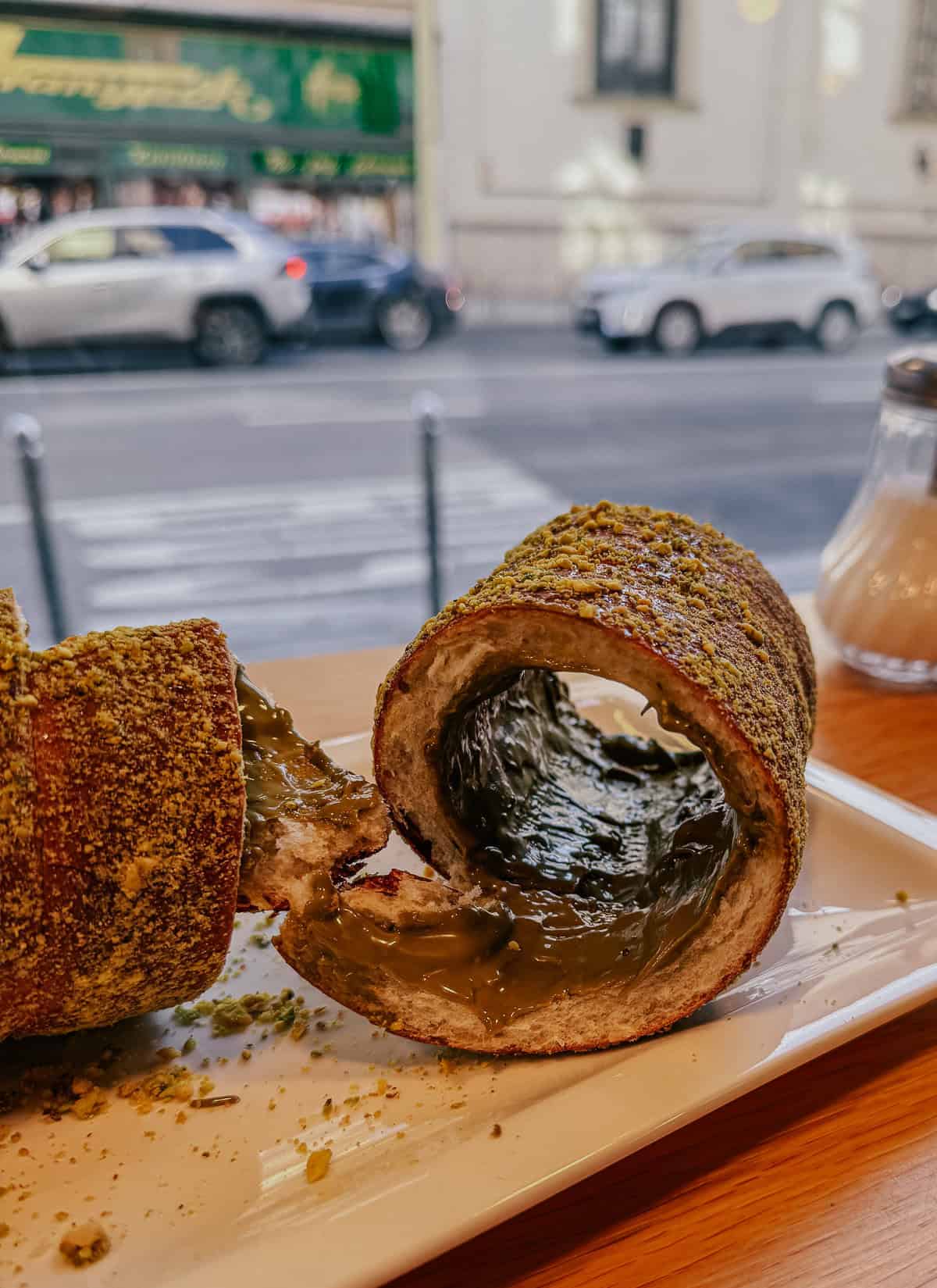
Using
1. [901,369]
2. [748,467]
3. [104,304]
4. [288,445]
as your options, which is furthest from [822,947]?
[748,467]

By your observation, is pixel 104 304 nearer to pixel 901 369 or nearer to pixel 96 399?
pixel 96 399

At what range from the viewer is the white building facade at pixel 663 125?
2.92m

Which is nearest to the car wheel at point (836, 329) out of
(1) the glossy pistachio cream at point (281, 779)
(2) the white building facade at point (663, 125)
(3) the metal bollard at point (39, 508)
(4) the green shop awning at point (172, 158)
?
(2) the white building facade at point (663, 125)

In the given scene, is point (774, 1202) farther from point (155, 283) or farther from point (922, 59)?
point (922, 59)

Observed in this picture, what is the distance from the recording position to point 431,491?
107 inches

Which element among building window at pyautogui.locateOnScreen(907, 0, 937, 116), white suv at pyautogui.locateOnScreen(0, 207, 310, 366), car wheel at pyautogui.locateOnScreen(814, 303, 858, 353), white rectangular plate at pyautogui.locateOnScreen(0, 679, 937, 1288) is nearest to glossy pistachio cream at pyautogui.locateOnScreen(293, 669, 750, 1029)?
white rectangular plate at pyautogui.locateOnScreen(0, 679, 937, 1288)

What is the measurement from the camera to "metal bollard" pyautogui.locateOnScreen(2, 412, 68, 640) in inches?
95.4

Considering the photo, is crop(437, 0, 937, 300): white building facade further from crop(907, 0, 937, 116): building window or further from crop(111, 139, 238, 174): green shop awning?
crop(111, 139, 238, 174): green shop awning

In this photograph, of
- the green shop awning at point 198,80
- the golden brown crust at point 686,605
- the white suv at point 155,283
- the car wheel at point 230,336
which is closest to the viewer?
the golden brown crust at point 686,605

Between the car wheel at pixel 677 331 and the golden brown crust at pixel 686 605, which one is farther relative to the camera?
the car wheel at pixel 677 331

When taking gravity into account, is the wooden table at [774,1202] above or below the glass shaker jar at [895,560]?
below

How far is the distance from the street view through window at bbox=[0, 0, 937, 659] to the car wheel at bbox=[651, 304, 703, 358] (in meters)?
0.01

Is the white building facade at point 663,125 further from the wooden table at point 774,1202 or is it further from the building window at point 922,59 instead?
the wooden table at point 774,1202

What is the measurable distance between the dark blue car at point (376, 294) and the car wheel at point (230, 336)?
163 mm
